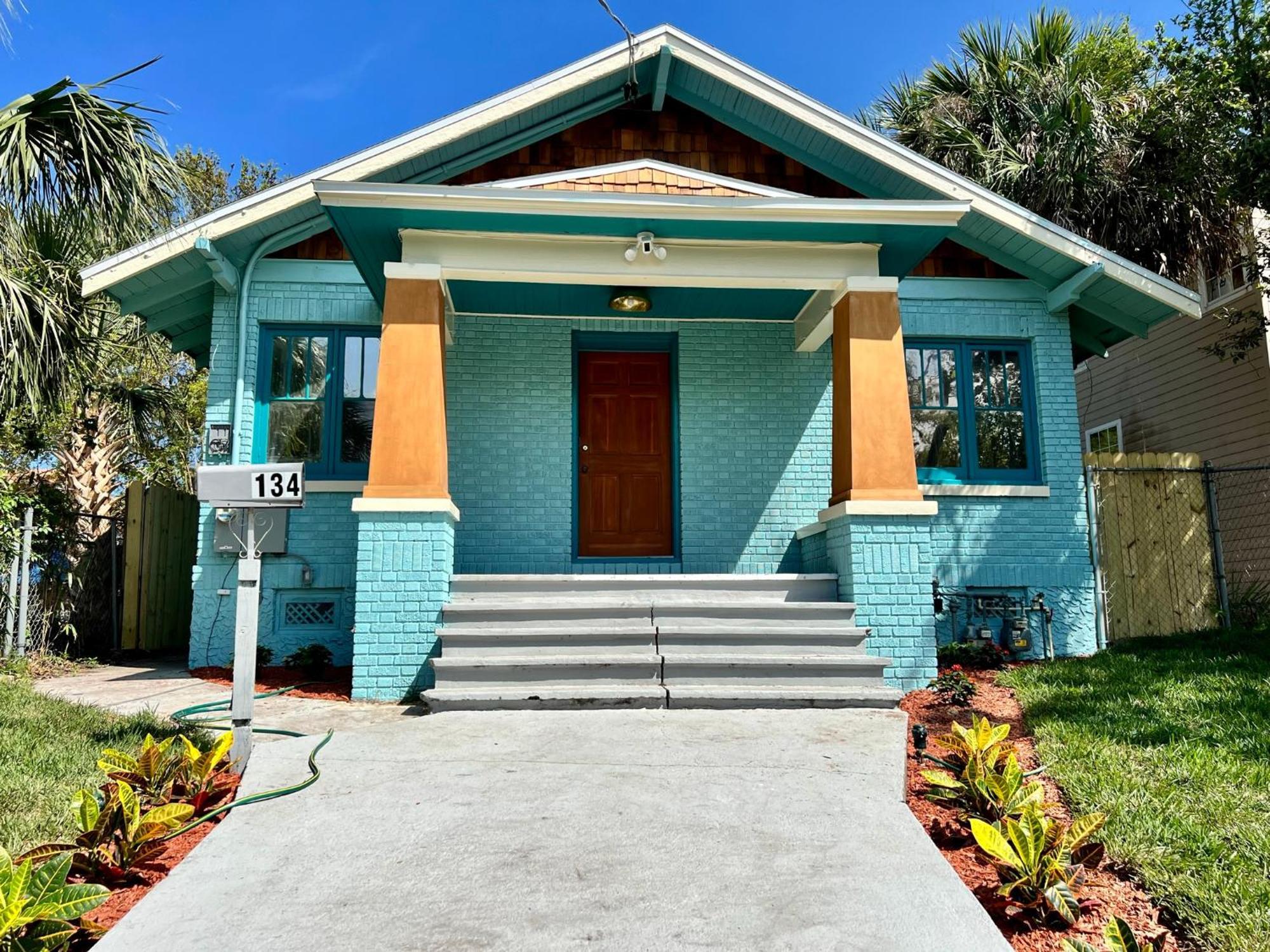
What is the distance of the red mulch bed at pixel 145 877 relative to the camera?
309 centimetres

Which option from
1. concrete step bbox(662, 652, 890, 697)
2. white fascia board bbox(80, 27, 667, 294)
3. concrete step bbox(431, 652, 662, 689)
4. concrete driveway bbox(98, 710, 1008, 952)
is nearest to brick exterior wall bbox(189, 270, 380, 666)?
white fascia board bbox(80, 27, 667, 294)

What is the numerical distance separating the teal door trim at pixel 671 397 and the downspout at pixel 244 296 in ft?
9.15

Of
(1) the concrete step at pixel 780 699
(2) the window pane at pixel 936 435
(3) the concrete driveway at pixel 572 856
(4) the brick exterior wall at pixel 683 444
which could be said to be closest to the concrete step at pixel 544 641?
(1) the concrete step at pixel 780 699

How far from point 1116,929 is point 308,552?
740 cm

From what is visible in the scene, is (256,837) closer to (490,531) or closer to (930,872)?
(930,872)

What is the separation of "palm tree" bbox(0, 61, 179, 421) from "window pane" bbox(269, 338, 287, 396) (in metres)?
1.51

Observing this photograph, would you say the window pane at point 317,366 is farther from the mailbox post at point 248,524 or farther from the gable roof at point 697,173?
the mailbox post at point 248,524

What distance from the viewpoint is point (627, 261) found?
24.3 feet

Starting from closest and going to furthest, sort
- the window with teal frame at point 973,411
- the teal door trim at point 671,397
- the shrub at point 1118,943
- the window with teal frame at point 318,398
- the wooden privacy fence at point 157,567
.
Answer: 1. the shrub at point 1118,943
2. the window with teal frame at point 318,398
3. the teal door trim at point 671,397
4. the window with teal frame at point 973,411
5. the wooden privacy fence at point 157,567

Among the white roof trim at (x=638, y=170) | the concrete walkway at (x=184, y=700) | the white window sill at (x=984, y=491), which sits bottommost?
the concrete walkway at (x=184, y=700)

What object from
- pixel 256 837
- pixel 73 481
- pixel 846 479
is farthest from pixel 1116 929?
pixel 73 481

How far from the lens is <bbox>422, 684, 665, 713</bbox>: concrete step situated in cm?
587

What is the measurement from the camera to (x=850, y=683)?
6.28 metres

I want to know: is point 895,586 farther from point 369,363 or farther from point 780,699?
point 369,363
